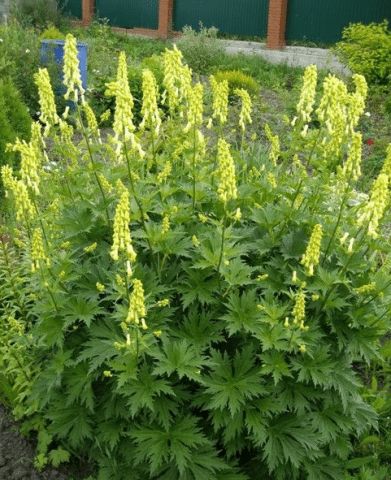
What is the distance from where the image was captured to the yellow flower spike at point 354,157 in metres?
2.94

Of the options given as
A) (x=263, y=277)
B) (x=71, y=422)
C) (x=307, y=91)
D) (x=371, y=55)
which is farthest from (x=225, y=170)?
(x=371, y=55)

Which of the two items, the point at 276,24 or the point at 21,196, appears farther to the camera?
the point at 276,24

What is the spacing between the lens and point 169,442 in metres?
3.20

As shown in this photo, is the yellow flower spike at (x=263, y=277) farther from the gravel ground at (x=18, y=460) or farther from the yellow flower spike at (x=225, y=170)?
the gravel ground at (x=18, y=460)

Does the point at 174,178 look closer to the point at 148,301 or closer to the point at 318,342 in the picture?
the point at 148,301

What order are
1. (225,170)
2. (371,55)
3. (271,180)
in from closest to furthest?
1. (225,170)
2. (271,180)
3. (371,55)

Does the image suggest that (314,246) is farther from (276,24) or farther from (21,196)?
(276,24)

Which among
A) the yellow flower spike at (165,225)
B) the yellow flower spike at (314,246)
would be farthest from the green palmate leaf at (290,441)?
the yellow flower spike at (165,225)

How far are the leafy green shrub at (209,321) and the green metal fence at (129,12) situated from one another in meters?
19.6

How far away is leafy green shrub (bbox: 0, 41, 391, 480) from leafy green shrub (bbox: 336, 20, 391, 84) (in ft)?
28.8

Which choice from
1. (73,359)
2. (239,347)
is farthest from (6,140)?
(239,347)

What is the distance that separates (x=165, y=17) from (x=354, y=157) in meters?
19.3

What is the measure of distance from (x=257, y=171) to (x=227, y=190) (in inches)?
45.1

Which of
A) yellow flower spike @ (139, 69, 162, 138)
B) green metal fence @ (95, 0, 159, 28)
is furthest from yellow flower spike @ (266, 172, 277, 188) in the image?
green metal fence @ (95, 0, 159, 28)
